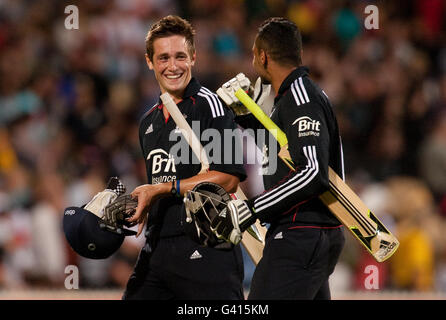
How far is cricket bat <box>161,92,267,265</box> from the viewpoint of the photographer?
13.1ft

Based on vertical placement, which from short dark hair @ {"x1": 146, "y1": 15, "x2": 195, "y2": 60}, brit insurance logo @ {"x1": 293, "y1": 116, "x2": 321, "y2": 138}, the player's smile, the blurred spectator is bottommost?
the blurred spectator

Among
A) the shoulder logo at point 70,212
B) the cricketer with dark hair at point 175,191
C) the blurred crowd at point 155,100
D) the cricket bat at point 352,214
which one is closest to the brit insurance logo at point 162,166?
the cricketer with dark hair at point 175,191

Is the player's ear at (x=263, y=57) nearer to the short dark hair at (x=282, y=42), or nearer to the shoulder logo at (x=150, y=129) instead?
the short dark hair at (x=282, y=42)

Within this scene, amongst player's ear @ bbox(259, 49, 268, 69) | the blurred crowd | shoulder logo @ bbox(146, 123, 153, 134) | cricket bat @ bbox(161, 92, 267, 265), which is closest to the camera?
cricket bat @ bbox(161, 92, 267, 265)

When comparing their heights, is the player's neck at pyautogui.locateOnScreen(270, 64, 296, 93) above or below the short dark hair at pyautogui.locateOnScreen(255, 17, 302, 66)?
below

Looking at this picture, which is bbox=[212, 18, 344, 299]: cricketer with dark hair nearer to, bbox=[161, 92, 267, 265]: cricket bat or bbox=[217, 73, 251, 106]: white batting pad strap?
bbox=[217, 73, 251, 106]: white batting pad strap

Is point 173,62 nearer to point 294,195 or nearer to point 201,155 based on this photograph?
point 201,155

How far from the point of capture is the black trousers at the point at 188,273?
153 inches

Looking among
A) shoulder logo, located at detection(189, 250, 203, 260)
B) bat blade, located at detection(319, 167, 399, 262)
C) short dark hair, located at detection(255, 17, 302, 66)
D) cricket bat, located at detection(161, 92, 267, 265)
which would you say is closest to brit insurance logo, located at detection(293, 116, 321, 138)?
bat blade, located at detection(319, 167, 399, 262)

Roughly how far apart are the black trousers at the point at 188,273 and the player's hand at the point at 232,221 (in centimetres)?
16

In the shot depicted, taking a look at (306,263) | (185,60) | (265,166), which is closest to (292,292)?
(306,263)

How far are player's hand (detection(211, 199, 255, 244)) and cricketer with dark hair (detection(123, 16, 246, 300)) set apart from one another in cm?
12

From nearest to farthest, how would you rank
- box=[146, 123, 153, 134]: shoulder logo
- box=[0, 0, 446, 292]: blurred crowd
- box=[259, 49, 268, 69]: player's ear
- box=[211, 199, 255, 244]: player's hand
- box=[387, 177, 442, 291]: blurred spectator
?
box=[211, 199, 255, 244]: player's hand → box=[259, 49, 268, 69]: player's ear → box=[146, 123, 153, 134]: shoulder logo → box=[387, 177, 442, 291]: blurred spectator → box=[0, 0, 446, 292]: blurred crowd

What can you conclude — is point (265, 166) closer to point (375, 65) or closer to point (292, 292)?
point (292, 292)
